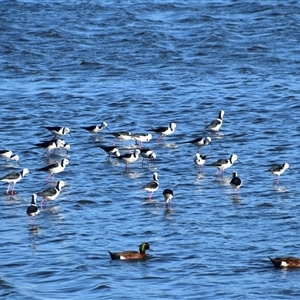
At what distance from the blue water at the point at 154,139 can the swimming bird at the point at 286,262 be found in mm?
289

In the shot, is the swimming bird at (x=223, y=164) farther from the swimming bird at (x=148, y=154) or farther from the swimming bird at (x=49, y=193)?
the swimming bird at (x=49, y=193)

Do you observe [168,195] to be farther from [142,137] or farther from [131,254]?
[142,137]

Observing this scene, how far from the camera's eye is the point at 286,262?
65.3 feet

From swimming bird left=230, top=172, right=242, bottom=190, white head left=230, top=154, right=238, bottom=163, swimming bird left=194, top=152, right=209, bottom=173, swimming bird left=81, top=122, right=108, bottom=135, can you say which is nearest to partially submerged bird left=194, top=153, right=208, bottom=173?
swimming bird left=194, top=152, right=209, bottom=173

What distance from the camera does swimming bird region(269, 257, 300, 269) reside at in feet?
65.2

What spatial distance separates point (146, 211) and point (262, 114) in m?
10.5

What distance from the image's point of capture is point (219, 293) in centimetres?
1898

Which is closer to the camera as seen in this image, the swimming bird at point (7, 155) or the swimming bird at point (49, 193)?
the swimming bird at point (49, 193)

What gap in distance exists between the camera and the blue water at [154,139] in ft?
66.1

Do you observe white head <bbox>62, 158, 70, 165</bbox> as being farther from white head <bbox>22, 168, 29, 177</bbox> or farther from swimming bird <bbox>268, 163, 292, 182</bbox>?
swimming bird <bbox>268, 163, 292, 182</bbox>

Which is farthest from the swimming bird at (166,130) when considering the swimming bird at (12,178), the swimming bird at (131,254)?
the swimming bird at (131,254)

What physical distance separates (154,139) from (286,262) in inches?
476

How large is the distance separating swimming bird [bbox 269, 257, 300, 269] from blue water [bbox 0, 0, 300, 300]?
289mm

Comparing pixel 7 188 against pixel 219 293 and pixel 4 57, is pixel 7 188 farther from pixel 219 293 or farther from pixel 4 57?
pixel 4 57
